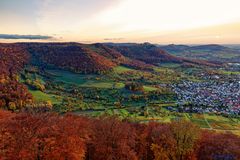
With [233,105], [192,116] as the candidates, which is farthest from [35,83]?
[233,105]

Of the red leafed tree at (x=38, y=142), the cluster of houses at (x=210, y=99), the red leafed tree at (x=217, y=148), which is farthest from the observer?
the cluster of houses at (x=210, y=99)

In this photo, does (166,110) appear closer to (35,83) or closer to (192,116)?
(192,116)

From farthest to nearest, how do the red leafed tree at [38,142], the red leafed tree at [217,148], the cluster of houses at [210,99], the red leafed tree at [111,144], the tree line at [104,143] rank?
the cluster of houses at [210,99]
the red leafed tree at [217,148]
the red leafed tree at [111,144]
the tree line at [104,143]
the red leafed tree at [38,142]

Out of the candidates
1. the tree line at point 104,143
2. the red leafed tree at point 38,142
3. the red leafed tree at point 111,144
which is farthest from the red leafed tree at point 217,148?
the red leafed tree at point 38,142

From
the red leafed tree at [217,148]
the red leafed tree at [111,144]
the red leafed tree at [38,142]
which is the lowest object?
the red leafed tree at [217,148]

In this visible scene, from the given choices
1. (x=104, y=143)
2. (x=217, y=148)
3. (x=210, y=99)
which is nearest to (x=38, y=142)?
(x=104, y=143)

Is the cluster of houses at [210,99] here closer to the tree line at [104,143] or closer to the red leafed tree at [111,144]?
the tree line at [104,143]

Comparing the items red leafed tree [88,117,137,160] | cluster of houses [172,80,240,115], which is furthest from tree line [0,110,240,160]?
cluster of houses [172,80,240,115]
